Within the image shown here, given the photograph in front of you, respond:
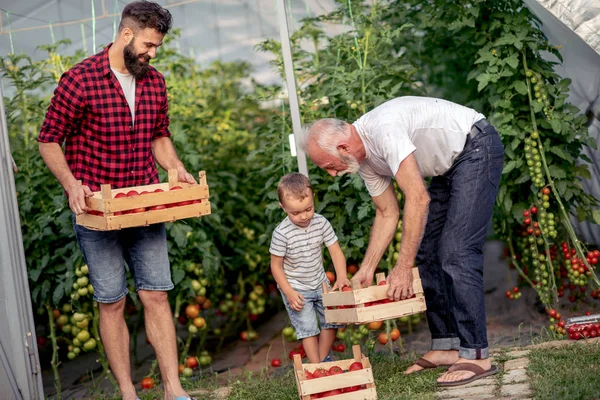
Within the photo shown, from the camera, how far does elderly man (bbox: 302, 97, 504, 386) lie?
334 cm

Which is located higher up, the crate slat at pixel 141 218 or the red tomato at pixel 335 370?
the crate slat at pixel 141 218

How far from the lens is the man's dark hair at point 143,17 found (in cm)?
342

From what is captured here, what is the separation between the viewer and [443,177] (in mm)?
3707

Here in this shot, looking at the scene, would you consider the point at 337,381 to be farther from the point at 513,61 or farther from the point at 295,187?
the point at 513,61

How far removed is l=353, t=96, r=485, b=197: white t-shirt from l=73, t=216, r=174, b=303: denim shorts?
92 cm

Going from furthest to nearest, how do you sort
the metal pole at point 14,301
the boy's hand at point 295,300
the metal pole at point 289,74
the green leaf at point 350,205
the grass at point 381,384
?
the green leaf at point 350,205 → the metal pole at point 289,74 → the metal pole at point 14,301 → the boy's hand at point 295,300 → the grass at point 381,384

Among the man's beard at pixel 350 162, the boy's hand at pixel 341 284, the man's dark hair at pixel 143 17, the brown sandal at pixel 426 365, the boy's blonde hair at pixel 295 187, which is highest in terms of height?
the man's dark hair at pixel 143 17

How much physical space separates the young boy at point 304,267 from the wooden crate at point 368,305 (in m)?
0.36

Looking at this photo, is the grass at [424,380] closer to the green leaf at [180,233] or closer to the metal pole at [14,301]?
the metal pole at [14,301]

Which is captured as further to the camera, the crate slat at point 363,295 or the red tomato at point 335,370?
the red tomato at point 335,370

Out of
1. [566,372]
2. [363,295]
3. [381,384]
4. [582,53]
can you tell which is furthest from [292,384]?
[582,53]

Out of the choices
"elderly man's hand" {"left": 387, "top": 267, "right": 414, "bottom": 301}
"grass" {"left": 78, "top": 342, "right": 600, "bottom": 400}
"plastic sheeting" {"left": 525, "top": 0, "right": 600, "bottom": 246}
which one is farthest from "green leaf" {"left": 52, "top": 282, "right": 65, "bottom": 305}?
"plastic sheeting" {"left": 525, "top": 0, "right": 600, "bottom": 246}

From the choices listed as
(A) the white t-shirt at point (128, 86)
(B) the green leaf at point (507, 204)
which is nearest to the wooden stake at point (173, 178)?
(A) the white t-shirt at point (128, 86)

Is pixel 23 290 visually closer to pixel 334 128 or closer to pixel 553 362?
pixel 334 128
